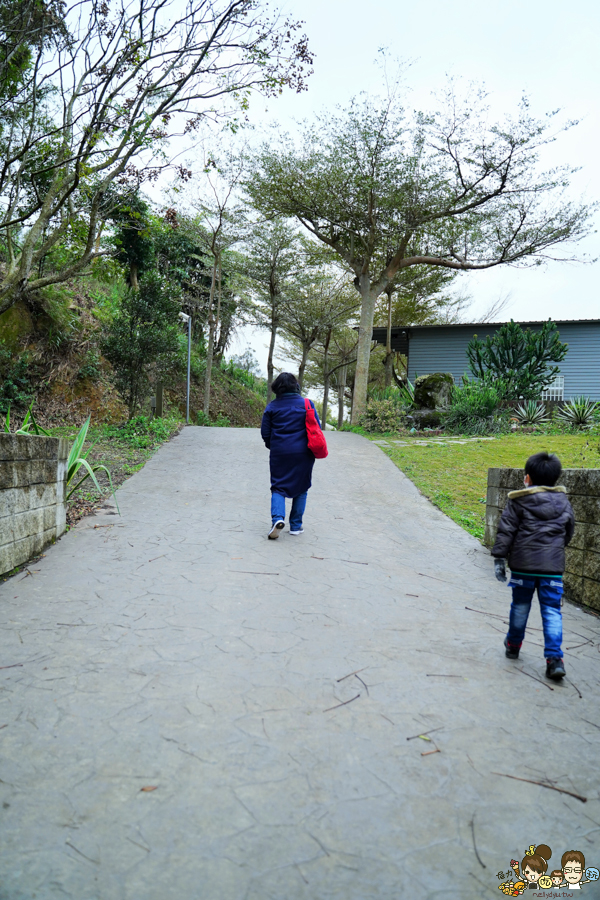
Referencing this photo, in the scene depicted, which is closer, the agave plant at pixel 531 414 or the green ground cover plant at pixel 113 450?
the green ground cover plant at pixel 113 450

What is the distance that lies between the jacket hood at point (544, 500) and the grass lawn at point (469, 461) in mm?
3542

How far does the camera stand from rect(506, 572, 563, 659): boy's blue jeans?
3.55 m

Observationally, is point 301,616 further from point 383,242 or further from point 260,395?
point 260,395

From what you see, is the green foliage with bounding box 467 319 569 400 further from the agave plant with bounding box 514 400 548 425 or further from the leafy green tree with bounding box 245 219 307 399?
the leafy green tree with bounding box 245 219 307 399

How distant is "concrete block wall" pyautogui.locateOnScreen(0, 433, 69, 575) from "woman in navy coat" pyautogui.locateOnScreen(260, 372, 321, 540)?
224 cm

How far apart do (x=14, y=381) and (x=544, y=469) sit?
14068 mm

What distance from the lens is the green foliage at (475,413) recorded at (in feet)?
57.1

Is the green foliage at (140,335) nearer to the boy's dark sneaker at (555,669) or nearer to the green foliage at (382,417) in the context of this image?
the green foliage at (382,417)

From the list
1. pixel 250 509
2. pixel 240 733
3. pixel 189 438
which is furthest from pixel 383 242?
pixel 240 733

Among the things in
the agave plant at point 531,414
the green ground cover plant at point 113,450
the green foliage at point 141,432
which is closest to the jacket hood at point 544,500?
the green ground cover plant at point 113,450

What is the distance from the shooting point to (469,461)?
12305mm

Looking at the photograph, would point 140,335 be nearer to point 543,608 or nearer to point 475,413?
point 475,413

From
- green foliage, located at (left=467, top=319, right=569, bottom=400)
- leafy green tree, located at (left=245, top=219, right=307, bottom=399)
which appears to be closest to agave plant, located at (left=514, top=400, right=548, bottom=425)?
green foliage, located at (left=467, top=319, right=569, bottom=400)

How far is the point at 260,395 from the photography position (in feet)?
124
